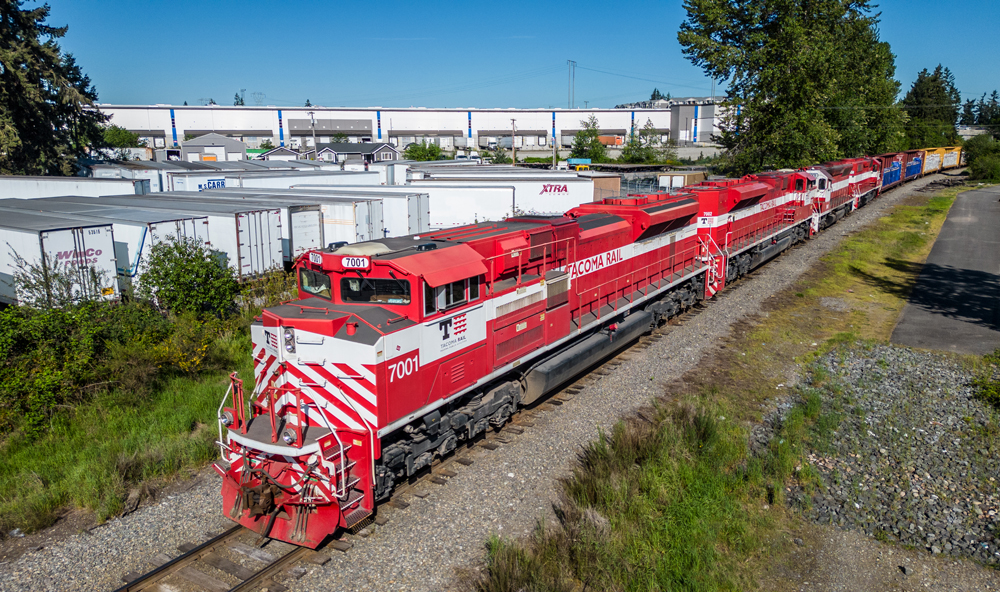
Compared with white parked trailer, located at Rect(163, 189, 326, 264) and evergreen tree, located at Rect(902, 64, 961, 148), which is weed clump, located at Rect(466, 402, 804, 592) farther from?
evergreen tree, located at Rect(902, 64, 961, 148)

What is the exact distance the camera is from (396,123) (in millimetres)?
87062

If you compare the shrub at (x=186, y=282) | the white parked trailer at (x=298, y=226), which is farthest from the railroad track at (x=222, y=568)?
the white parked trailer at (x=298, y=226)

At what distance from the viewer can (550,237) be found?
32.8 feet

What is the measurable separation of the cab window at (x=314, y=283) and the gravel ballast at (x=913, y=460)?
644 centimetres

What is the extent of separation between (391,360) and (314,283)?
1706 millimetres

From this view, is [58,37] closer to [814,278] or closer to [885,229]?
[814,278]

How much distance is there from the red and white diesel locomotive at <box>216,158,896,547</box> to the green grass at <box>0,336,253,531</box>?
122 centimetres

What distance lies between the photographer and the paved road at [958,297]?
1333 cm

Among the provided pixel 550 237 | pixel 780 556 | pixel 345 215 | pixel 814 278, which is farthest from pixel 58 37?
pixel 780 556

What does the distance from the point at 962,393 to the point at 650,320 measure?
5.66m

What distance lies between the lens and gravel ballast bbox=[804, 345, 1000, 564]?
680 cm

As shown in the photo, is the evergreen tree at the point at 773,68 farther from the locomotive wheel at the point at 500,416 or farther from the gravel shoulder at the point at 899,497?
the locomotive wheel at the point at 500,416

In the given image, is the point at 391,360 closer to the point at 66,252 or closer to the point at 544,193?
the point at 66,252

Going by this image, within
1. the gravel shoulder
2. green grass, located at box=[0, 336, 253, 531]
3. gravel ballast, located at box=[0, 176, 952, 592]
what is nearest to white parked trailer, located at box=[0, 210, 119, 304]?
green grass, located at box=[0, 336, 253, 531]
